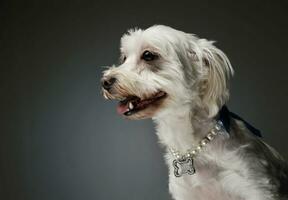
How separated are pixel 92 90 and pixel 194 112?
0.38 meters

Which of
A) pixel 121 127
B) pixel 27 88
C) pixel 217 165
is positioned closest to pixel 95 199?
pixel 121 127

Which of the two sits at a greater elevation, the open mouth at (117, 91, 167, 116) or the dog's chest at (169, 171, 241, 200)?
the open mouth at (117, 91, 167, 116)

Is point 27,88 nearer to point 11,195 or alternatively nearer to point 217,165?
point 11,195

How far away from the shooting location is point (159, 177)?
1.29m

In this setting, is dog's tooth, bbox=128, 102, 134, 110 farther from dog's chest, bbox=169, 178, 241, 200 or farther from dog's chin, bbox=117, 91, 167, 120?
A: dog's chest, bbox=169, 178, 241, 200

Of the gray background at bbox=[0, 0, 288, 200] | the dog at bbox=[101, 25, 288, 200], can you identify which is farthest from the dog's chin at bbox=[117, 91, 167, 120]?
the gray background at bbox=[0, 0, 288, 200]

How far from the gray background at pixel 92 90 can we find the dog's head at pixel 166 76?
29cm

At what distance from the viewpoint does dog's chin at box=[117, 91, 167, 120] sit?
908mm

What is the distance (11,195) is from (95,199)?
0.22m

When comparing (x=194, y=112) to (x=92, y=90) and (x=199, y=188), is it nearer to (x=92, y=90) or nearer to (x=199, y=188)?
(x=199, y=188)

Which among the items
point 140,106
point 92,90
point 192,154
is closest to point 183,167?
point 192,154

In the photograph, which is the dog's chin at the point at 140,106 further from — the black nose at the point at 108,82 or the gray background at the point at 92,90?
the gray background at the point at 92,90

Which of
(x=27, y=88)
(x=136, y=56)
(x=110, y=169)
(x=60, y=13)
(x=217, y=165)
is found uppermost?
(x=60, y=13)

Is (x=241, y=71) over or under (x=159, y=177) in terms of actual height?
over
